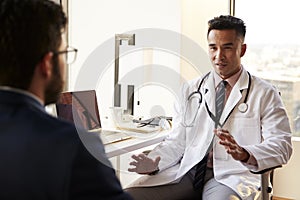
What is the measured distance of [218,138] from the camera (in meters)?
1.87

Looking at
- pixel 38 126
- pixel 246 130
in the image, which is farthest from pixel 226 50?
pixel 38 126

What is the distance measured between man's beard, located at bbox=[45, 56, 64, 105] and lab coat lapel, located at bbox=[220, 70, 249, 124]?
1.15 m

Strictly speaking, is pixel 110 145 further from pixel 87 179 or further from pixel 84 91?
pixel 87 179

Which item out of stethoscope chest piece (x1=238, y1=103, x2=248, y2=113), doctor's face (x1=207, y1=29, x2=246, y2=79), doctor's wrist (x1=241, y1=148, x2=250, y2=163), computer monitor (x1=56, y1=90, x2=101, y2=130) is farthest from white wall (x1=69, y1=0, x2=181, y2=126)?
doctor's wrist (x1=241, y1=148, x2=250, y2=163)

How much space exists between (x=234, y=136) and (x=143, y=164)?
0.45 m

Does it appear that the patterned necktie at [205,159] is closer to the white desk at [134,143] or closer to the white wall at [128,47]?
the white desk at [134,143]

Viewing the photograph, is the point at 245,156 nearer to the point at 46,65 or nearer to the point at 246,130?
the point at 246,130

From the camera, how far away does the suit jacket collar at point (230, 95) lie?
76.2 inches

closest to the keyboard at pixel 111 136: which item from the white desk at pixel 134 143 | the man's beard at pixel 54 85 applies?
the white desk at pixel 134 143

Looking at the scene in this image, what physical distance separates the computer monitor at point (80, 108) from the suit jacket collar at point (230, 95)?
2.07 ft

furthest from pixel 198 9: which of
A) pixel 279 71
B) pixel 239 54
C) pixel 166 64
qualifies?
pixel 239 54

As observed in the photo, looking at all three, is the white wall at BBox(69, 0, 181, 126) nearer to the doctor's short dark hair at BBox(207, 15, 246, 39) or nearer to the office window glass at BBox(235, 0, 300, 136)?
the office window glass at BBox(235, 0, 300, 136)

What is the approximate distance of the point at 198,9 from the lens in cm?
336

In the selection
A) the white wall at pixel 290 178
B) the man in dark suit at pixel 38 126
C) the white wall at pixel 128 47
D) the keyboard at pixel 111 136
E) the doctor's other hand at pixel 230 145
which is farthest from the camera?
the white wall at pixel 290 178
